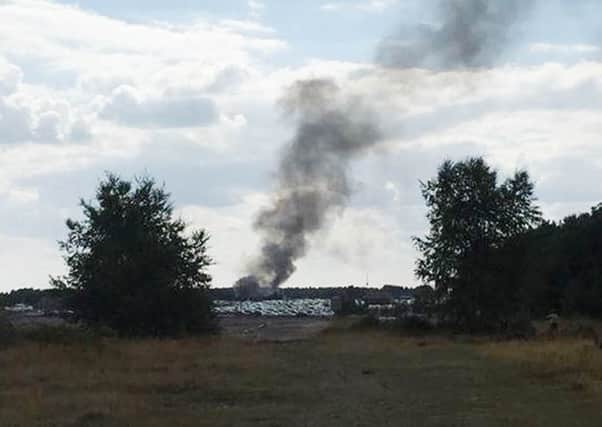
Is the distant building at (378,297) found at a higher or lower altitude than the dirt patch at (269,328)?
higher

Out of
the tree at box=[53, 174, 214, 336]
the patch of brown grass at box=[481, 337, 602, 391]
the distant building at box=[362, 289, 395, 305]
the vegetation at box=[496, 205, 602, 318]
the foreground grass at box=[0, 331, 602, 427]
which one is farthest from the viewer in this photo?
the distant building at box=[362, 289, 395, 305]

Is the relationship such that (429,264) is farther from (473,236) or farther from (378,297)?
(378,297)

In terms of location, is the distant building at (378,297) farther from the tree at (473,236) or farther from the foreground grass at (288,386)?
the foreground grass at (288,386)

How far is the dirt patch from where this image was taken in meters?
66.9

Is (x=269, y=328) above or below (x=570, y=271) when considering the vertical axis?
below

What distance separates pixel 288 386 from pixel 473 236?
38564mm

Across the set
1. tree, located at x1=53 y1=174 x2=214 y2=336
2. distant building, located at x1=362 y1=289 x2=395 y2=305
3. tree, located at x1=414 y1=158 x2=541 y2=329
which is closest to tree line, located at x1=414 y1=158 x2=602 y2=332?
tree, located at x1=414 y1=158 x2=541 y2=329

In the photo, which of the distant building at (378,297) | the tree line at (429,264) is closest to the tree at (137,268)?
the tree line at (429,264)

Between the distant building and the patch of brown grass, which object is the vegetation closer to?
the patch of brown grass

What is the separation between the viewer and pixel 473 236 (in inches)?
2603

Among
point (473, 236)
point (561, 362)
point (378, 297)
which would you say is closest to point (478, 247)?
point (473, 236)

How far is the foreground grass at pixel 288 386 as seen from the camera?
21.0 metres

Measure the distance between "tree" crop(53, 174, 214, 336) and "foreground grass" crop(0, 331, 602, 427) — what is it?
13022 mm

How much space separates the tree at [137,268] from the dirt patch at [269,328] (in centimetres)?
403
